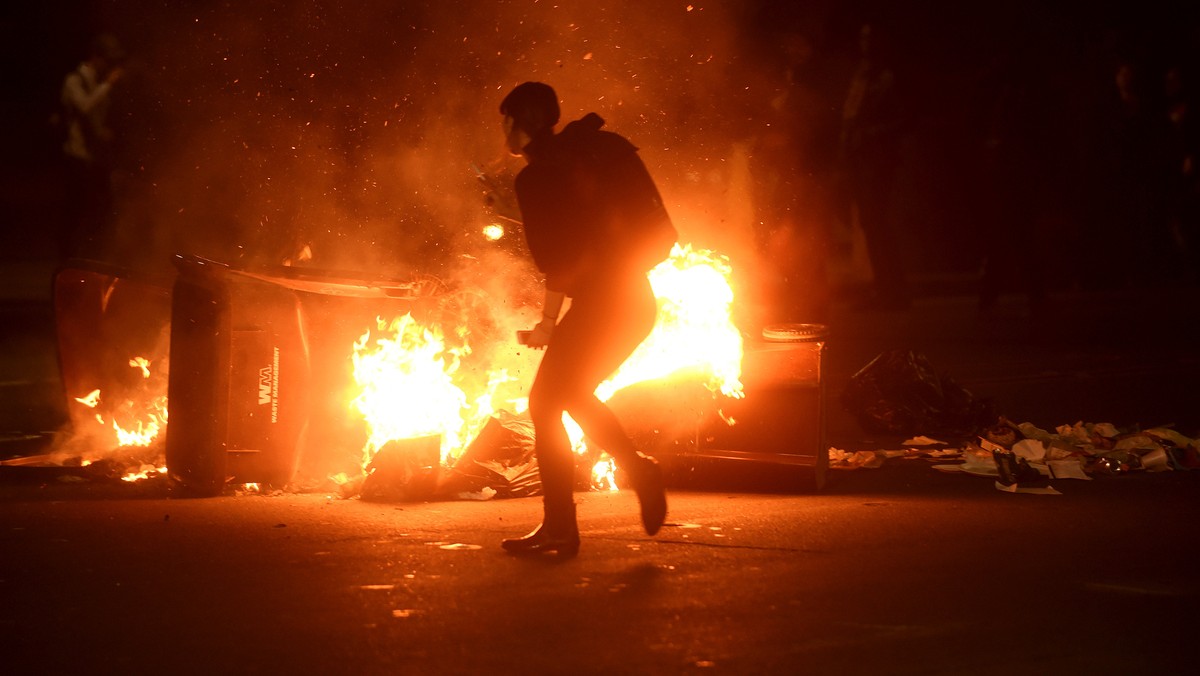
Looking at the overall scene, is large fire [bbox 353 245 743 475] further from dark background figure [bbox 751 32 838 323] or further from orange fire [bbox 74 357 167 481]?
dark background figure [bbox 751 32 838 323]

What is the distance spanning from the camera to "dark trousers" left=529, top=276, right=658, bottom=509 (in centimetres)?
658

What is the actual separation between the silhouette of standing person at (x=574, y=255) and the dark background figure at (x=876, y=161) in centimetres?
1195

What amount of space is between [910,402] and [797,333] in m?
1.96

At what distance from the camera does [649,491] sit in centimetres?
675

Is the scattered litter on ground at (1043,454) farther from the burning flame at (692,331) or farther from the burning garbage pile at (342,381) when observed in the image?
the burning garbage pile at (342,381)

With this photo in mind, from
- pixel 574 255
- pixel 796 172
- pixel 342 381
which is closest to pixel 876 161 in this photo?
pixel 796 172

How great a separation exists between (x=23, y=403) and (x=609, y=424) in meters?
6.26

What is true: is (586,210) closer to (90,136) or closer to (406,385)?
(406,385)

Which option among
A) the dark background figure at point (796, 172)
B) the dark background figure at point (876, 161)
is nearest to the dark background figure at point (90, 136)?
the dark background figure at point (796, 172)

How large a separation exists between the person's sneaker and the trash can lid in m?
1.92

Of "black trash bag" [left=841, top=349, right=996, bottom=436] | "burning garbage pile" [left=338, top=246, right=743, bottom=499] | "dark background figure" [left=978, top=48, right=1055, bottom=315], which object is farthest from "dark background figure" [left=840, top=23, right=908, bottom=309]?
"burning garbage pile" [left=338, top=246, right=743, bottom=499]

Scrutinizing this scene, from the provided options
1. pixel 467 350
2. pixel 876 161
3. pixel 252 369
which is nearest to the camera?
pixel 252 369

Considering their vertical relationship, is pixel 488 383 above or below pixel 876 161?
below

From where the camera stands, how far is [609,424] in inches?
266
